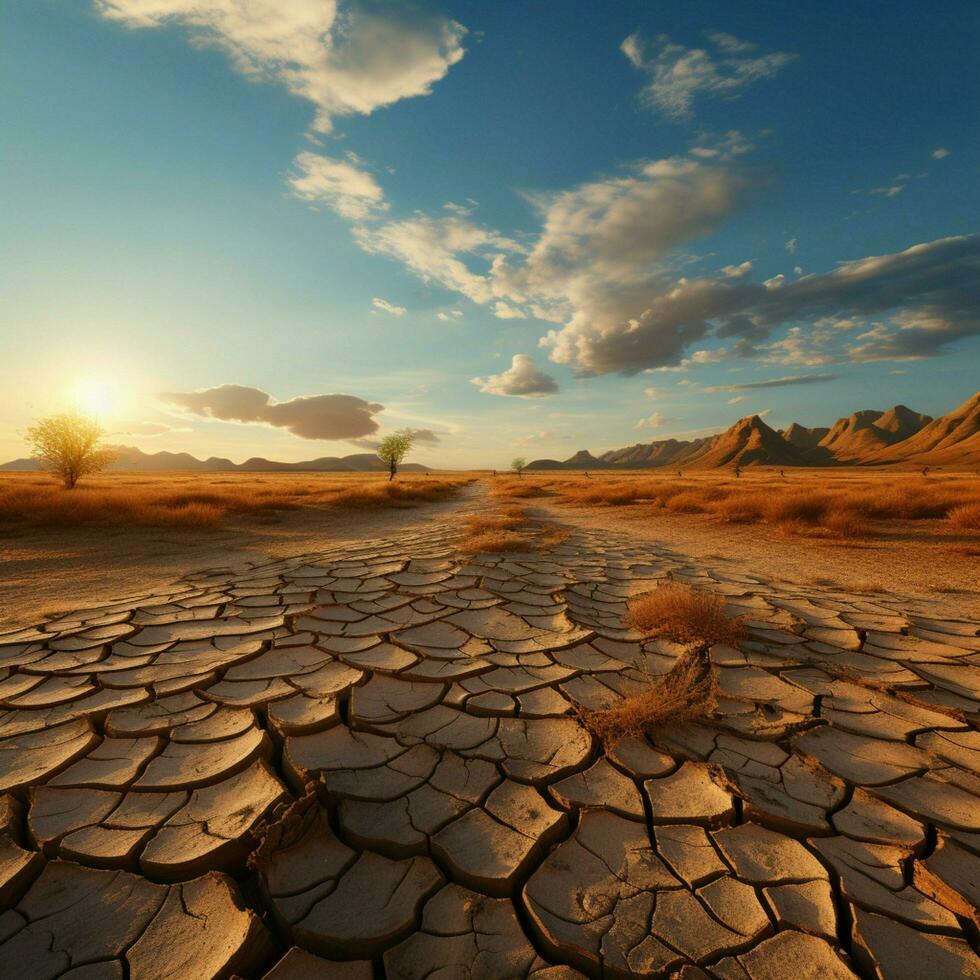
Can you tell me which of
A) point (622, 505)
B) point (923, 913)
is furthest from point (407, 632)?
point (622, 505)

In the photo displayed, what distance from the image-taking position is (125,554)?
6152 millimetres

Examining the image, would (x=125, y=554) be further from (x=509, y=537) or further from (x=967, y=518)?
(x=967, y=518)

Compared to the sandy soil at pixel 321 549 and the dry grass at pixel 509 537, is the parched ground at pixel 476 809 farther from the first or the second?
the dry grass at pixel 509 537

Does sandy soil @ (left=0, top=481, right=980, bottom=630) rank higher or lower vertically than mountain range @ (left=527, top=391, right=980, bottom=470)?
lower

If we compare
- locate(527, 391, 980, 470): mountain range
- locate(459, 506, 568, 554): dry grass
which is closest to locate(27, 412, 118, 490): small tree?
locate(459, 506, 568, 554): dry grass

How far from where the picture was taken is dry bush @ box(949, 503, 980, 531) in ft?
24.1

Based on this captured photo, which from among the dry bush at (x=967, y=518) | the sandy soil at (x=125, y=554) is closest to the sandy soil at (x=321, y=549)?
the sandy soil at (x=125, y=554)

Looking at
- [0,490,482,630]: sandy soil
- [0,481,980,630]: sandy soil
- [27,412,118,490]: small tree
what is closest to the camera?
[0,490,482,630]: sandy soil

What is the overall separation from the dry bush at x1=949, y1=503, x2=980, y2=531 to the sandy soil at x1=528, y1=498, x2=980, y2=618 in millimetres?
178

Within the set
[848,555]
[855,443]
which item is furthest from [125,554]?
[855,443]

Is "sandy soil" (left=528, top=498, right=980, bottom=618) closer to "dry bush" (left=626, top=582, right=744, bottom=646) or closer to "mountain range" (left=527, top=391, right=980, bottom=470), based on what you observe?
"dry bush" (left=626, top=582, right=744, bottom=646)

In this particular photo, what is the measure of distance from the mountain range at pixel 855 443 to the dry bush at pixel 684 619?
323ft

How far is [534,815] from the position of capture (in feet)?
4.97

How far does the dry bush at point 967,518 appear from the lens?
7359 mm
